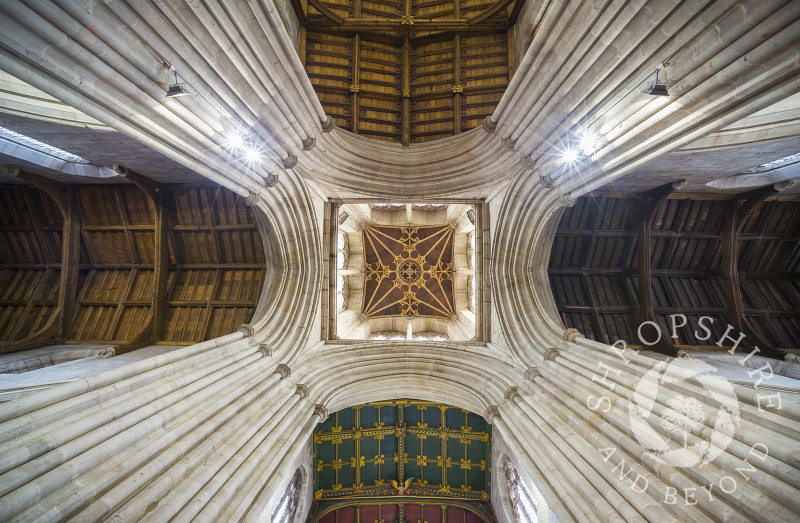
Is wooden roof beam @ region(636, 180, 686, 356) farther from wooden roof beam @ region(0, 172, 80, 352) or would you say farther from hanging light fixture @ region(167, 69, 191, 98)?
wooden roof beam @ region(0, 172, 80, 352)

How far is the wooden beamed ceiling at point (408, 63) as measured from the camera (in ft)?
38.5

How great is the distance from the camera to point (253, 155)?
22.0 feet

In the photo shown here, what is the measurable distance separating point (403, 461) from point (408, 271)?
7.13 meters

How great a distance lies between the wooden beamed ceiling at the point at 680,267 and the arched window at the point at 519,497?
4566 mm

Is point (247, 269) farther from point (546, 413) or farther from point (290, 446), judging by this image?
point (546, 413)

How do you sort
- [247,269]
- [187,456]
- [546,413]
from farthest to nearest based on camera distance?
[247,269] < [546,413] < [187,456]

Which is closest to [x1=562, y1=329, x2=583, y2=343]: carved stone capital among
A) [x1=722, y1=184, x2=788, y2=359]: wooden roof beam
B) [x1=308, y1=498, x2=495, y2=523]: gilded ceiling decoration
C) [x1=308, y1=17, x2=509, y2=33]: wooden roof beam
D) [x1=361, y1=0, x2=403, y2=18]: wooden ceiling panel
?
[x1=722, y1=184, x2=788, y2=359]: wooden roof beam

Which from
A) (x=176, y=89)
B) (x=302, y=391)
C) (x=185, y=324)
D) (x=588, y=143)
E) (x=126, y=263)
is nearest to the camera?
(x=176, y=89)

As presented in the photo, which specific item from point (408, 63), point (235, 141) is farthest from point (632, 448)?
point (408, 63)

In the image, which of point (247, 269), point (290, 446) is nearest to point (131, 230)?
point (247, 269)

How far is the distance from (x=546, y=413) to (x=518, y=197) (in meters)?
5.19

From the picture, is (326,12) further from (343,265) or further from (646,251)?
(646,251)

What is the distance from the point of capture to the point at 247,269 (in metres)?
10.9

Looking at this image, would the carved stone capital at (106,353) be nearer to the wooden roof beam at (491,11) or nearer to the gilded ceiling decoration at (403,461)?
the gilded ceiling decoration at (403,461)
